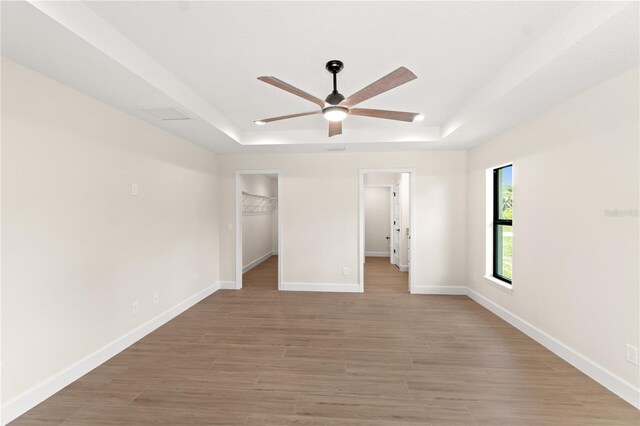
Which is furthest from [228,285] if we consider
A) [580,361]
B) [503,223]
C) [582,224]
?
[582,224]

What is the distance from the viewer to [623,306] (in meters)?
2.00

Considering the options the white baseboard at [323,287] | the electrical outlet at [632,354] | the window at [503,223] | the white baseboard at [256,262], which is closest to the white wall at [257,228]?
the white baseboard at [256,262]

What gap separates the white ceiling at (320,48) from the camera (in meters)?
1.57

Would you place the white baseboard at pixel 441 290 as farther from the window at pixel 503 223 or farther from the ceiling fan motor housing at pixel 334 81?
the ceiling fan motor housing at pixel 334 81

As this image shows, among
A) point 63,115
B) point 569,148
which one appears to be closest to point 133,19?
point 63,115

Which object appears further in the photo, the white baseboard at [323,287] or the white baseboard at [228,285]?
the white baseboard at [228,285]

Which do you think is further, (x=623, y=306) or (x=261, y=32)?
(x=623, y=306)

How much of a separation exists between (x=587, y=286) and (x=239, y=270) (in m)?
4.49

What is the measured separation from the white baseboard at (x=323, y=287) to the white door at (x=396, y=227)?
239 cm

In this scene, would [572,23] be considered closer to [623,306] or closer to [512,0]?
Result: [512,0]

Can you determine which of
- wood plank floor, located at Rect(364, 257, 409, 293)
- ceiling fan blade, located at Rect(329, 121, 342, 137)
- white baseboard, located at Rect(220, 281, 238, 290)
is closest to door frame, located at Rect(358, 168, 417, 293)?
wood plank floor, located at Rect(364, 257, 409, 293)

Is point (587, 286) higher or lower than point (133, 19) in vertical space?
lower

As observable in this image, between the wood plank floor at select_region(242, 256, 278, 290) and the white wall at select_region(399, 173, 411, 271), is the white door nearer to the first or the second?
the white wall at select_region(399, 173, 411, 271)

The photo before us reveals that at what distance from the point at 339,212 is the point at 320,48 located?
295 cm
